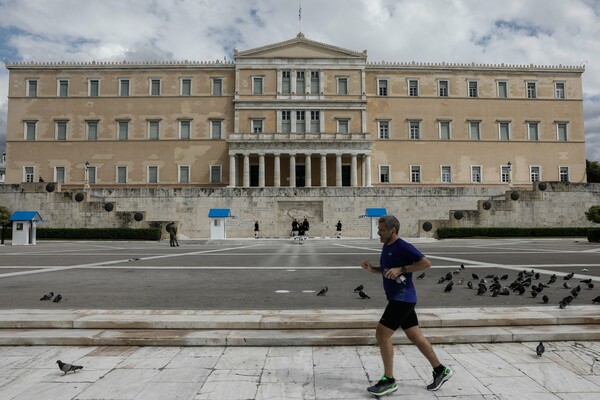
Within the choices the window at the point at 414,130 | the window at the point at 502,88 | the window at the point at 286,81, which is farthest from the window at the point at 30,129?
the window at the point at 502,88

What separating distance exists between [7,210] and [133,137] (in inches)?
787

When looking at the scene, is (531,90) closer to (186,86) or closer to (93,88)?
(186,86)

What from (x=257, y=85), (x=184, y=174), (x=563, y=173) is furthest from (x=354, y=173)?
(x=563, y=173)

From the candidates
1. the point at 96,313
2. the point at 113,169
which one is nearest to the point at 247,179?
the point at 113,169

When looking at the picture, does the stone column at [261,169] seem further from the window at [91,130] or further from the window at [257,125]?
the window at [91,130]

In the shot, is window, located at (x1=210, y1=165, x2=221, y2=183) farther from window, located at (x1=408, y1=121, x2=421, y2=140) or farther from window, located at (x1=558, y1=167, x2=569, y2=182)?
window, located at (x1=558, y1=167, x2=569, y2=182)

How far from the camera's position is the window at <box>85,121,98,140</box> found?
50.8m

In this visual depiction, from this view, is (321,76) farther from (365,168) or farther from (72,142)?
(72,142)

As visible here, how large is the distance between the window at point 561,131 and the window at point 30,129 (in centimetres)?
6065

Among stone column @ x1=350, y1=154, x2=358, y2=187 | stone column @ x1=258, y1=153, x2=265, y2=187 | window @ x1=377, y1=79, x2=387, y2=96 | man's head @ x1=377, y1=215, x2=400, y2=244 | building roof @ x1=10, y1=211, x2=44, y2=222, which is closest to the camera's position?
man's head @ x1=377, y1=215, x2=400, y2=244

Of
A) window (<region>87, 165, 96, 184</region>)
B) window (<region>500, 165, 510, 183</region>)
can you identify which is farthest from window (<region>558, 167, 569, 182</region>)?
window (<region>87, 165, 96, 184</region>)

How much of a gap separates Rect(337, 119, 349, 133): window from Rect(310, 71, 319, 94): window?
4318 mm

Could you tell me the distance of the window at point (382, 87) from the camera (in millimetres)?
51719

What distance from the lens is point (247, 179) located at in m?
47.1
